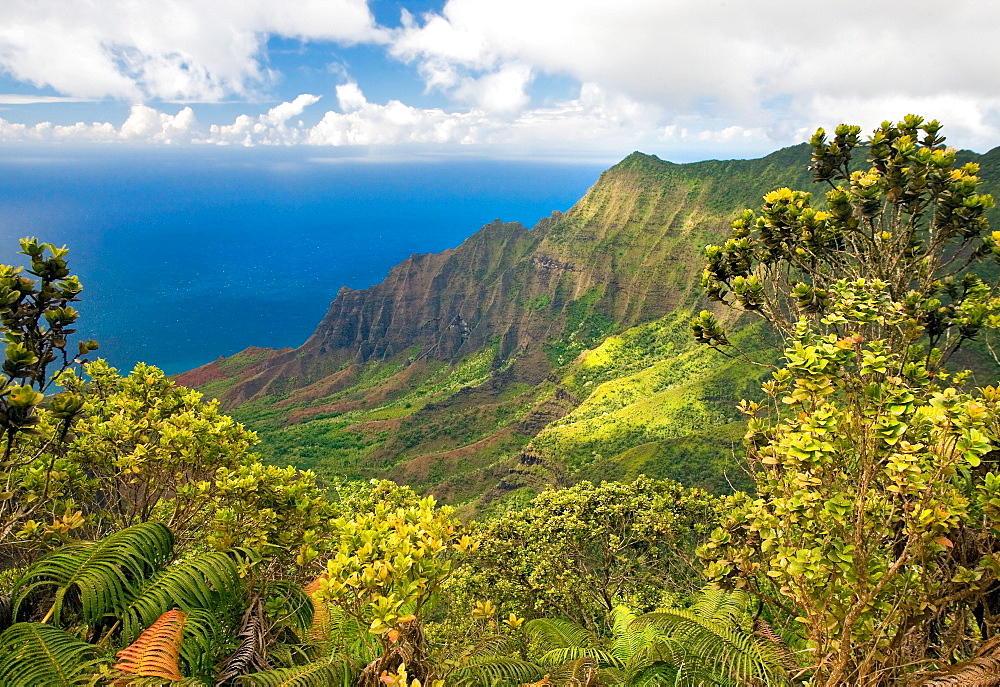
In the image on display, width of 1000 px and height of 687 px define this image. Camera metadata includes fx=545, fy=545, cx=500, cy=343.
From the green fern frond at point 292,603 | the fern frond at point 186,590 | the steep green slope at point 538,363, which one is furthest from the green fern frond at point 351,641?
the steep green slope at point 538,363

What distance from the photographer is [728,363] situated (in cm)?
6197

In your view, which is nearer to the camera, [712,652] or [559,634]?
[712,652]

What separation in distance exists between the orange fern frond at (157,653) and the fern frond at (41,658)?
0.30 m

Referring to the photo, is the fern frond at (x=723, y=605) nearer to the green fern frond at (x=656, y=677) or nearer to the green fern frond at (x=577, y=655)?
the green fern frond at (x=577, y=655)

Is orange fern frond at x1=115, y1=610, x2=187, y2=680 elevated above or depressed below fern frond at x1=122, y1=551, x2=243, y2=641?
above

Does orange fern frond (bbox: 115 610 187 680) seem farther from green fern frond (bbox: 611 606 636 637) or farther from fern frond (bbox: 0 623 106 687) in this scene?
green fern frond (bbox: 611 606 636 637)

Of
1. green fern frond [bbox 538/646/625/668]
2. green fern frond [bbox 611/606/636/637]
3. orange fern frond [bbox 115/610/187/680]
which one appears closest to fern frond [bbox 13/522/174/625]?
orange fern frond [bbox 115/610/187/680]

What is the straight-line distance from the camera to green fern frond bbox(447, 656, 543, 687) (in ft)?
18.7

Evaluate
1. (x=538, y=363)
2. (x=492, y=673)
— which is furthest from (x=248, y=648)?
(x=538, y=363)

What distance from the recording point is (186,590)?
5.72 meters

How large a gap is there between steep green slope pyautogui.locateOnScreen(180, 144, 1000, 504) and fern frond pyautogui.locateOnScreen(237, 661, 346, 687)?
125ft

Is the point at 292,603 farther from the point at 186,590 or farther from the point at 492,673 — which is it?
the point at 492,673

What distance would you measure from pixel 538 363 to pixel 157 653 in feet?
299

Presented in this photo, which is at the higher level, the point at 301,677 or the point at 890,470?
the point at 890,470
